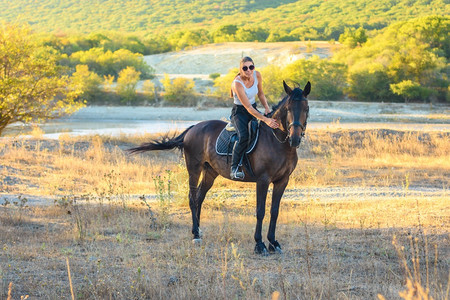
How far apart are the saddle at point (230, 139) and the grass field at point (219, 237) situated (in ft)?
4.55

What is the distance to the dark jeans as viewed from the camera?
8.36m

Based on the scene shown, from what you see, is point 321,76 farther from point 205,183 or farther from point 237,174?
point 237,174

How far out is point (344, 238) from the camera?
8.86 m

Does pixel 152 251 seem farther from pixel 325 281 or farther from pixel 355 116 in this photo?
pixel 355 116

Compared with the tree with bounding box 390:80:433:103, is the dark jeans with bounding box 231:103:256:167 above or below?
above

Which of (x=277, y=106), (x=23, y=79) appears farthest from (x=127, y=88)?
(x=277, y=106)

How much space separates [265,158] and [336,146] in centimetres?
1530

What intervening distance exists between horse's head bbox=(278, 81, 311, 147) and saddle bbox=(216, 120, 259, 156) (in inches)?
26.3

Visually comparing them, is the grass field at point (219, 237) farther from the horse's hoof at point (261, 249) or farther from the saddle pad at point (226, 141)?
the saddle pad at point (226, 141)

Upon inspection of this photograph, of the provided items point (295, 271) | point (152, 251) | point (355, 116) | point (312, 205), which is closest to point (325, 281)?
point (295, 271)

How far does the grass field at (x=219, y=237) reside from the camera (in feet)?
20.5

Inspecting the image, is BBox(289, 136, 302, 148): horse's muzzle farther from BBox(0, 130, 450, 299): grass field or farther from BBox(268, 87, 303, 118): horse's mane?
BBox(0, 130, 450, 299): grass field

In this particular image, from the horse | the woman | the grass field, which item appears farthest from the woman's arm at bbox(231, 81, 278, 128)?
the grass field

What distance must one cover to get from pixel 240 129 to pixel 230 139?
1.24 ft
